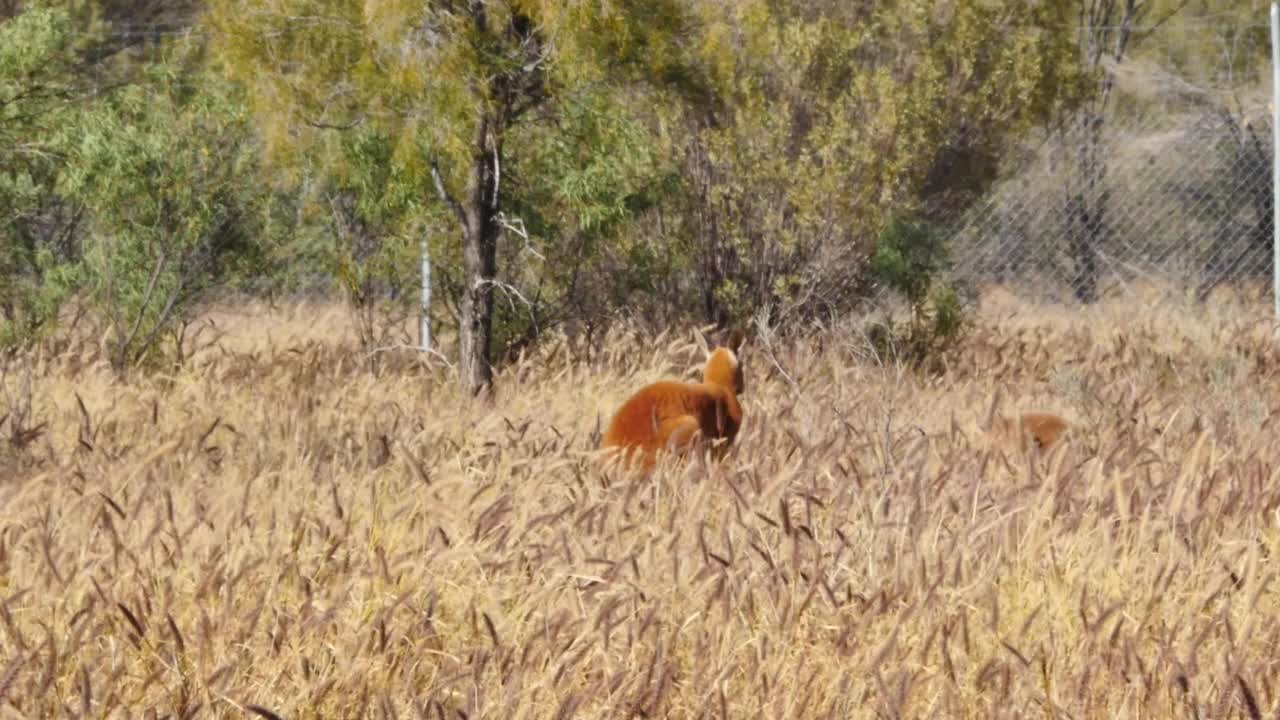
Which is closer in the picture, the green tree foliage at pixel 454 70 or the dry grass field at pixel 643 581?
the dry grass field at pixel 643 581

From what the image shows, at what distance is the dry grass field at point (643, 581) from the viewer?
9.83ft

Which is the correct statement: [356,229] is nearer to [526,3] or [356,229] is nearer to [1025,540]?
[526,3]

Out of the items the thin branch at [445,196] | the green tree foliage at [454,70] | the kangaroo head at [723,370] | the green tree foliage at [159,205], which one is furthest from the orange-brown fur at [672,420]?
the green tree foliage at [159,205]

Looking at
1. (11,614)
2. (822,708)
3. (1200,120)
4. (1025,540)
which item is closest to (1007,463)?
(1025,540)

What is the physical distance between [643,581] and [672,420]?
1.45 meters

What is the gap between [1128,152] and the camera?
17.7 meters

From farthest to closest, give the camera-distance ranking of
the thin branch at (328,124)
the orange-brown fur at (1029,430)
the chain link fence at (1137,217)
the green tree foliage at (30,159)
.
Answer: the chain link fence at (1137,217), the green tree foliage at (30,159), the thin branch at (328,124), the orange-brown fur at (1029,430)

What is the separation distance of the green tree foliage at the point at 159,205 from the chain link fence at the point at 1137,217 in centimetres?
627

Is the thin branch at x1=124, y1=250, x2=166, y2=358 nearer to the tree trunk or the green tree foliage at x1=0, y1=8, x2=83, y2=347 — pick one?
the green tree foliage at x1=0, y1=8, x2=83, y2=347

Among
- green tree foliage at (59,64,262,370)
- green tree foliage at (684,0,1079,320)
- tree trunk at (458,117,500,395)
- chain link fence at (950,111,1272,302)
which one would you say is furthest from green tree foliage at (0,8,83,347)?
chain link fence at (950,111,1272,302)

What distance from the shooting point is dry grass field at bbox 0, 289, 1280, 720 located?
3.00m

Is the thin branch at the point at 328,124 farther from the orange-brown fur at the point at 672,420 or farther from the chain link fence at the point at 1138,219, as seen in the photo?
the chain link fence at the point at 1138,219

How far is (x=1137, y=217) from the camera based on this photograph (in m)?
16.6

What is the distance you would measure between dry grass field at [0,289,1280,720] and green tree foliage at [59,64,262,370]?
4.05 metres
